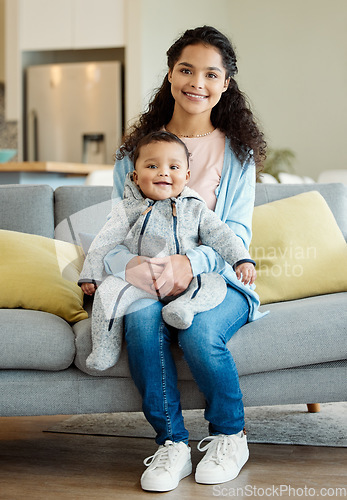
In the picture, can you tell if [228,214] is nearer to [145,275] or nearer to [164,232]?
[164,232]

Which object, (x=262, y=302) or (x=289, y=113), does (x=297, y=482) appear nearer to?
(x=262, y=302)

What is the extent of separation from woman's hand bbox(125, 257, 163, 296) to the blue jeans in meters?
0.07

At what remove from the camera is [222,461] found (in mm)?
1658

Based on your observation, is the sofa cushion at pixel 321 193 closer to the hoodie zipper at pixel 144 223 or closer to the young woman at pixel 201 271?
the young woman at pixel 201 271

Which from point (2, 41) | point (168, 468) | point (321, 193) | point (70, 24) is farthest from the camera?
point (2, 41)

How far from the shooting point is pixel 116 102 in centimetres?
563

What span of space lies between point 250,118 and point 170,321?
76 centimetres

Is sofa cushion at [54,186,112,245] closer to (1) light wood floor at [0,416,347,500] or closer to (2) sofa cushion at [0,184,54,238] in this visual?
(2) sofa cushion at [0,184,54,238]

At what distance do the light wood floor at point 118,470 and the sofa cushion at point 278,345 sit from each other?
10.9 inches

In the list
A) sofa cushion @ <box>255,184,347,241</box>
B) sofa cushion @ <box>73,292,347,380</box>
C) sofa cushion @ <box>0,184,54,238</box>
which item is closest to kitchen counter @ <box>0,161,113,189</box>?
sofa cushion @ <box>0,184,54,238</box>

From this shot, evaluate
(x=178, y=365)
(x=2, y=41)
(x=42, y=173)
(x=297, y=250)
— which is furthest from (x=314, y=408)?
(x=2, y=41)

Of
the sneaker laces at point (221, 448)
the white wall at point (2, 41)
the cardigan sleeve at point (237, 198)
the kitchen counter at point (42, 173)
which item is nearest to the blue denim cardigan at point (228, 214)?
the cardigan sleeve at point (237, 198)

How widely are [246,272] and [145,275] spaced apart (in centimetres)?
26

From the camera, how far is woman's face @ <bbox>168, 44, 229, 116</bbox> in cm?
195
